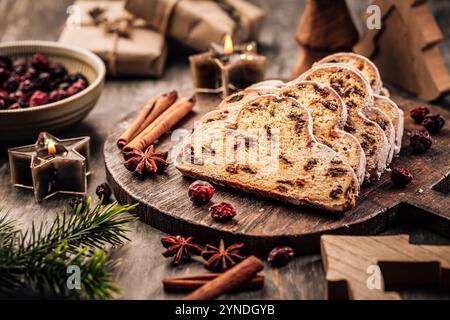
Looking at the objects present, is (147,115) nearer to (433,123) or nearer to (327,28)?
(327,28)

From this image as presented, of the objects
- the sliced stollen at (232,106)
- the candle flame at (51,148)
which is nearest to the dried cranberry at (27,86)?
the candle flame at (51,148)

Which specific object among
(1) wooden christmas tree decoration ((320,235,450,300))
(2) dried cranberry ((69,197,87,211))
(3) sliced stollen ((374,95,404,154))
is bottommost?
(2) dried cranberry ((69,197,87,211))

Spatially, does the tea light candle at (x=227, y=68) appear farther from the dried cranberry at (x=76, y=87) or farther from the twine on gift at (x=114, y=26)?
the twine on gift at (x=114, y=26)

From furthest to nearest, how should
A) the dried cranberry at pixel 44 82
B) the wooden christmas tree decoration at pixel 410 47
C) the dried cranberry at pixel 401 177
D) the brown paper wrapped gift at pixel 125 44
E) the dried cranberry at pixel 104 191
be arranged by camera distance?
the brown paper wrapped gift at pixel 125 44, the wooden christmas tree decoration at pixel 410 47, the dried cranberry at pixel 44 82, the dried cranberry at pixel 104 191, the dried cranberry at pixel 401 177

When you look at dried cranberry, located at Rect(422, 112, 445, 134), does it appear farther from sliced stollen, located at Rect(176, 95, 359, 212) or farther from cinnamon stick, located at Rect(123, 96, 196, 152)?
cinnamon stick, located at Rect(123, 96, 196, 152)

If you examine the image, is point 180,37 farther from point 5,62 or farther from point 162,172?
point 162,172

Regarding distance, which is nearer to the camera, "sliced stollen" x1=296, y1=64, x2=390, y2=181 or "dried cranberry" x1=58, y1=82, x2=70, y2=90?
"sliced stollen" x1=296, y1=64, x2=390, y2=181

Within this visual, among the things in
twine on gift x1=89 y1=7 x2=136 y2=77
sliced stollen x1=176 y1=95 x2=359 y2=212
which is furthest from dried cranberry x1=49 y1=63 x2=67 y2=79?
sliced stollen x1=176 y1=95 x2=359 y2=212
